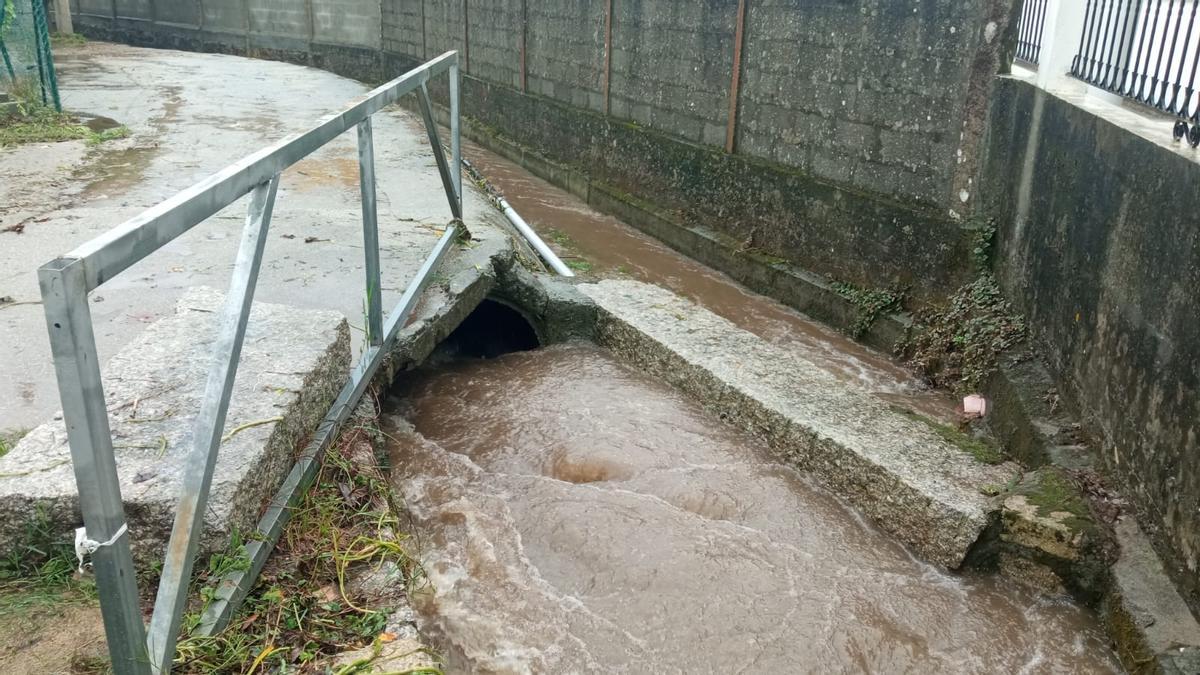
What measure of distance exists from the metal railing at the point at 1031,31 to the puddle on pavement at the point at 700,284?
6.35 ft

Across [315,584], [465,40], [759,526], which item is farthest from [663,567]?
[465,40]

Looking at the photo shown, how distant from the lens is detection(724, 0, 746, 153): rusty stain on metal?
22.2ft

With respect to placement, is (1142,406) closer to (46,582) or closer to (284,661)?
(284,661)

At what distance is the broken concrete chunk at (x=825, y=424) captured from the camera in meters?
3.29

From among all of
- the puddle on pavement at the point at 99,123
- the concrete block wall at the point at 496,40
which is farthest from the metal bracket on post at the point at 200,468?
the concrete block wall at the point at 496,40

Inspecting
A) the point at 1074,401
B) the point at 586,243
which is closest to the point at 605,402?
the point at 1074,401

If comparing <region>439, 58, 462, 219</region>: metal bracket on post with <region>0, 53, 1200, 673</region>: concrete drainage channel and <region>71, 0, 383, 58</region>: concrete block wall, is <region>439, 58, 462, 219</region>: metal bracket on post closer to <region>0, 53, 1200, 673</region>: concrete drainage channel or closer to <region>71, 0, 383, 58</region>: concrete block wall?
<region>0, 53, 1200, 673</region>: concrete drainage channel

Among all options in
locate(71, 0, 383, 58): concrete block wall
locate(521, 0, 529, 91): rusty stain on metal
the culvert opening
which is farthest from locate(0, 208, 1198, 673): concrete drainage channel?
locate(71, 0, 383, 58): concrete block wall

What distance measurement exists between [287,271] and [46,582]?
2425 mm

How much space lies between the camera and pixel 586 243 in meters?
7.80

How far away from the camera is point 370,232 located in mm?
A: 3203

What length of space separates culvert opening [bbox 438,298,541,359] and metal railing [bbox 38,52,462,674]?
276cm

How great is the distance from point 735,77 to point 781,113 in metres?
0.63

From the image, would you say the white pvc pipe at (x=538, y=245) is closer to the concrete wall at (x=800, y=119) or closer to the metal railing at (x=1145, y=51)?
the concrete wall at (x=800, y=119)
